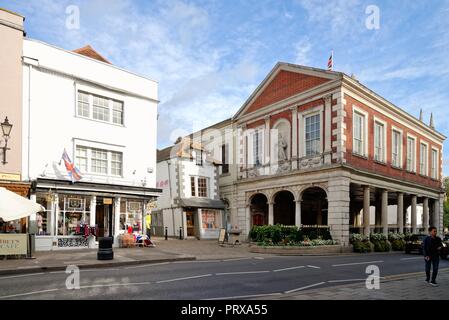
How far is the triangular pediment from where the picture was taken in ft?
86.0

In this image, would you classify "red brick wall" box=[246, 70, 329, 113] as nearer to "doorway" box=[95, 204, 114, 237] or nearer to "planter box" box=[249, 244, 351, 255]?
"planter box" box=[249, 244, 351, 255]

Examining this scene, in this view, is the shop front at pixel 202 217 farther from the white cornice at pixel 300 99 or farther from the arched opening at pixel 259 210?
the white cornice at pixel 300 99

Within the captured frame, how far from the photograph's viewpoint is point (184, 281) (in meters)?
10.7

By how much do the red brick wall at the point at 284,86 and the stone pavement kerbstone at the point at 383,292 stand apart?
17.8 metres

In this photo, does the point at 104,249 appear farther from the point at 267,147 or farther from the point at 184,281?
the point at 267,147

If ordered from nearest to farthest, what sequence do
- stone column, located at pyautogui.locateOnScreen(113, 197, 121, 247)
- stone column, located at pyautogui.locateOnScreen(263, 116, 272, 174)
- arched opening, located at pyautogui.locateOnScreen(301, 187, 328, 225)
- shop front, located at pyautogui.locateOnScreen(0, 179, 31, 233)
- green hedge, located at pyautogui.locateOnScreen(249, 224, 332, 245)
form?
shop front, located at pyautogui.locateOnScreen(0, 179, 31, 233) < stone column, located at pyautogui.locateOnScreen(113, 197, 121, 247) < green hedge, located at pyautogui.locateOnScreen(249, 224, 332, 245) < stone column, located at pyautogui.locateOnScreen(263, 116, 272, 174) < arched opening, located at pyautogui.locateOnScreen(301, 187, 328, 225)

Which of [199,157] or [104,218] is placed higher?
[199,157]

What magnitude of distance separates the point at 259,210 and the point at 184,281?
898 inches

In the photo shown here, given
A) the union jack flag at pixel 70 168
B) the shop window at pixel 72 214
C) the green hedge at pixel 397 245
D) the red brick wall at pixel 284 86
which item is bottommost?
the green hedge at pixel 397 245

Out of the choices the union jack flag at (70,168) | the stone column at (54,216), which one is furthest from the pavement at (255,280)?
the union jack flag at (70,168)

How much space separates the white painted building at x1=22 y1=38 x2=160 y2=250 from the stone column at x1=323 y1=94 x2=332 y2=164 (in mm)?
11492

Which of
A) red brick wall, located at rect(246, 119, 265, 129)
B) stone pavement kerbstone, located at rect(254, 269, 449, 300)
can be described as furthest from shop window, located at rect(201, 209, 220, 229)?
stone pavement kerbstone, located at rect(254, 269, 449, 300)

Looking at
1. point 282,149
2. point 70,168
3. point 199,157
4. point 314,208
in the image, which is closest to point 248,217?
point 282,149

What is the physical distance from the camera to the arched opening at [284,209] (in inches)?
1300
